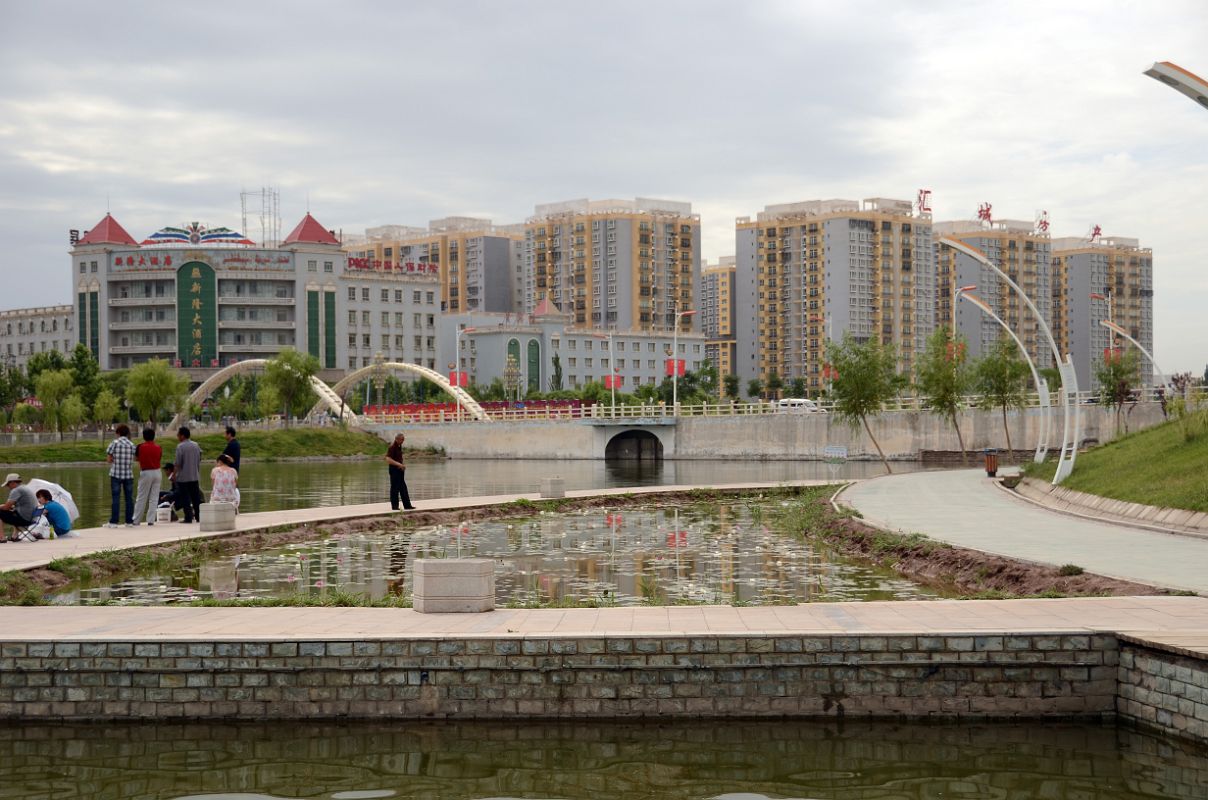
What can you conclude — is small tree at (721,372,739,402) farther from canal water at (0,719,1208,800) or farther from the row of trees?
canal water at (0,719,1208,800)

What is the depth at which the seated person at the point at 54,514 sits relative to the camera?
70.3 ft

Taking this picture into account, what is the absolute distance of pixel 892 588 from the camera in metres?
16.9

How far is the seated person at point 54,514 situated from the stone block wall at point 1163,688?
17.5 metres

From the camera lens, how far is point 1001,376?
6059 cm

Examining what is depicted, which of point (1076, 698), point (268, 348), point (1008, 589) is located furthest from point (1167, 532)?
point (268, 348)

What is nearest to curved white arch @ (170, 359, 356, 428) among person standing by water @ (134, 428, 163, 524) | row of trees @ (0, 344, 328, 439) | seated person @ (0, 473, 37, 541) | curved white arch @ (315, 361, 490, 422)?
curved white arch @ (315, 361, 490, 422)

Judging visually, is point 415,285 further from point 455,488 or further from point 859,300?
point 455,488

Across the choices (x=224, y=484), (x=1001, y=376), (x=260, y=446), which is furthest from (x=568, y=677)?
(x=260, y=446)

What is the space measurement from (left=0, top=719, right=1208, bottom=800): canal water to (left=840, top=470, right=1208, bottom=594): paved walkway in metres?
2.37

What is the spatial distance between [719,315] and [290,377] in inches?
3958

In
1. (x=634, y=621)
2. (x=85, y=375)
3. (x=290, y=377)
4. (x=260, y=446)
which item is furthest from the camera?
(x=290, y=377)

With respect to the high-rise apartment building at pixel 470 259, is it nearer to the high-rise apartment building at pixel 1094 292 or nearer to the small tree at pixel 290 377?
the small tree at pixel 290 377

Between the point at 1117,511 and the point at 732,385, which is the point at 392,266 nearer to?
the point at 732,385

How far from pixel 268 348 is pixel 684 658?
12816 centimetres
